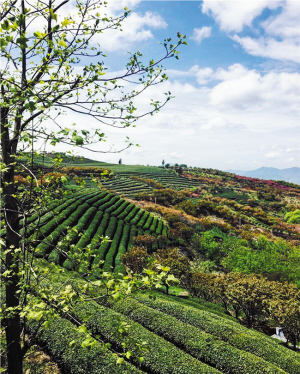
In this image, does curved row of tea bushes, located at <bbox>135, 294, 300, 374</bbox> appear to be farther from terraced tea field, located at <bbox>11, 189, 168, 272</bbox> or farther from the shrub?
terraced tea field, located at <bbox>11, 189, 168, 272</bbox>

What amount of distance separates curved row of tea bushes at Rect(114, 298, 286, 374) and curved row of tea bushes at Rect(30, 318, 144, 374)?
4.08 m

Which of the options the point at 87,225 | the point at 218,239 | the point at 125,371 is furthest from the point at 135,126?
the point at 218,239

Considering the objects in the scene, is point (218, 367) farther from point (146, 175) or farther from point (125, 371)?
point (146, 175)

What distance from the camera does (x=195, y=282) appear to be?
31188 mm

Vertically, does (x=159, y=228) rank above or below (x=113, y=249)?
above

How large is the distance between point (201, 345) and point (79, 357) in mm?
6723

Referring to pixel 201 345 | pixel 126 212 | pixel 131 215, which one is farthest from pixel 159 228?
pixel 201 345

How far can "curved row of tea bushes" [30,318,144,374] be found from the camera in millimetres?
11148

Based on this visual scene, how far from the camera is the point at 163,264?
98.7 feet

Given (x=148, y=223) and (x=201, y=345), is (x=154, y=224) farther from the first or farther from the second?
(x=201, y=345)

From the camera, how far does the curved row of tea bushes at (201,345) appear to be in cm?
1292

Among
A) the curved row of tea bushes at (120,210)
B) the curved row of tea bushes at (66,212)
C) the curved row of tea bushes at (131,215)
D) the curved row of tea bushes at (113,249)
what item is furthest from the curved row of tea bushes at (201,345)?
the curved row of tea bushes at (131,215)

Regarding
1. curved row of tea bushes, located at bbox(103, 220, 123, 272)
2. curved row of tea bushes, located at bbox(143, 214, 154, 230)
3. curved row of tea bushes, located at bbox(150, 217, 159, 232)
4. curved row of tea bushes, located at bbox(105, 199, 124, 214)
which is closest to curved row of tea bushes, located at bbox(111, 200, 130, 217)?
curved row of tea bushes, located at bbox(105, 199, 124, 214)

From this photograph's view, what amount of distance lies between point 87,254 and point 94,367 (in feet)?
28.6
